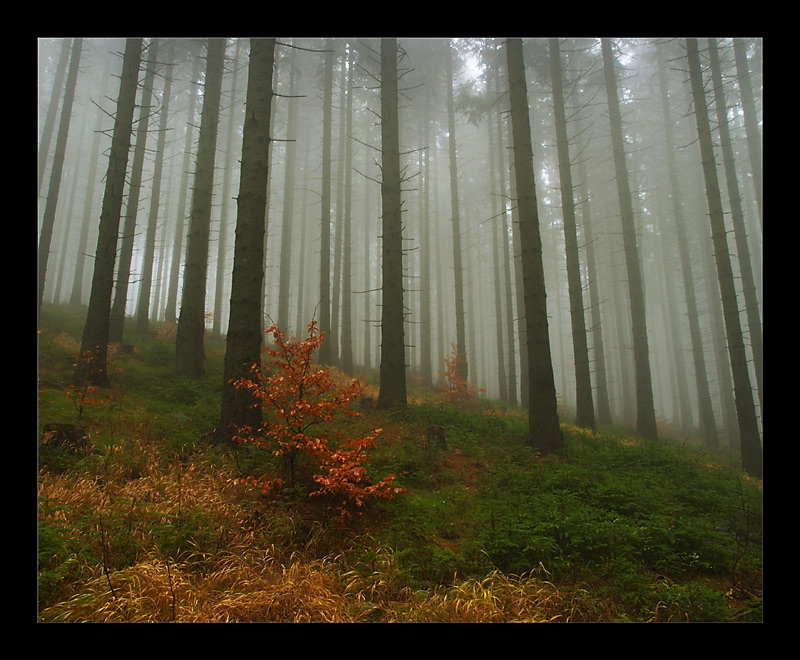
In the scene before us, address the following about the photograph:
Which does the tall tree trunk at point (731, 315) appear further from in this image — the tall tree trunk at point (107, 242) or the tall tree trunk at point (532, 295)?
the tall tree trunk at point (107, 242)

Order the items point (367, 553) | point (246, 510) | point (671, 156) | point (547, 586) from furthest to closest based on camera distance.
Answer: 1. point (671, 156)
2. point (246, 510)
3. point (367, 553)
4. point (547, 586)

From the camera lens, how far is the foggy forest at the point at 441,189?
344 inches

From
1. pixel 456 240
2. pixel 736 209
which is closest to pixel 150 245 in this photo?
pixel 456 240

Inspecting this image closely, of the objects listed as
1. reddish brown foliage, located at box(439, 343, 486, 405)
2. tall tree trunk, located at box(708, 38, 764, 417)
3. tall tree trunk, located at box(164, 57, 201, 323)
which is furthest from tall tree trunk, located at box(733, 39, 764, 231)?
tall tree trunk, located at box(164, 57, 201, 323)

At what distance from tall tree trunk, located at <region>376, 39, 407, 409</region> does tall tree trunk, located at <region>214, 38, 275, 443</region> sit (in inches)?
146

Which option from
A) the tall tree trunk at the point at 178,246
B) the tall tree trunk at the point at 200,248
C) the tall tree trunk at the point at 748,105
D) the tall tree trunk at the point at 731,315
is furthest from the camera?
the tall tree trunk at the point at 178,246

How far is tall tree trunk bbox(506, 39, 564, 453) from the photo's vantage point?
26.8ft

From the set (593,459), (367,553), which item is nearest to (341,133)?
(593,459)

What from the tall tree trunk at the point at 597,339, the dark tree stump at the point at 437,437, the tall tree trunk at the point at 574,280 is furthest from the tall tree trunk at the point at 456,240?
the dark tree stump at the point at 437,437

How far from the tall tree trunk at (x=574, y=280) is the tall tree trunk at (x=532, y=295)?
152 inches

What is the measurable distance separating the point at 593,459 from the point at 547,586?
491 centimetres

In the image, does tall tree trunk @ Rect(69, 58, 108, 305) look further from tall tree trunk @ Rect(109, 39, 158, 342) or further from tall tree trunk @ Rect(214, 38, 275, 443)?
tall tree trunk @ Rect(214, 38, 275, 443)

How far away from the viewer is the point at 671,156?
19672 millimetres
